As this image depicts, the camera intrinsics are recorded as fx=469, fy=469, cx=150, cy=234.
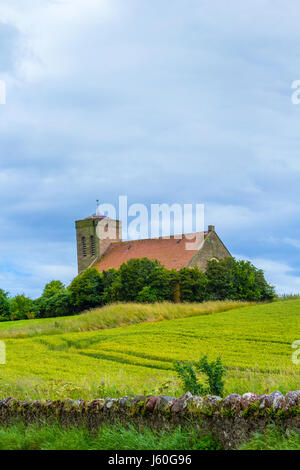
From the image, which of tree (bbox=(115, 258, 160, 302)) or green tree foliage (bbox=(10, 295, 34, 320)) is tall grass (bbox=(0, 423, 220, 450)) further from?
green tree foliage (bbox=(10, 295, 34, 320))

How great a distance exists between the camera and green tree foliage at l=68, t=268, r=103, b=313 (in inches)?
1857

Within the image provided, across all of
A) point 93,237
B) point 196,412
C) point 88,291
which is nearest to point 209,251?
point 88,291

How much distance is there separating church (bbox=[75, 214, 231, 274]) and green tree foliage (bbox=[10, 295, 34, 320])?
10052 millimetres

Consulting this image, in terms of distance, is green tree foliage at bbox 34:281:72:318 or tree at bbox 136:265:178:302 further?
green tree foliage at bbox 34:281:72:318

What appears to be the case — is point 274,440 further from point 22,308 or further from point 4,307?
point 4,307

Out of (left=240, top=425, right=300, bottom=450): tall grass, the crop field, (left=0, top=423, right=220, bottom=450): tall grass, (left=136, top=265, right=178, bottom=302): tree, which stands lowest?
(left=0, top=423, right=220, bottom=450): tall grass

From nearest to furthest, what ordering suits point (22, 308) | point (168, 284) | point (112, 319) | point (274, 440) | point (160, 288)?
1. point (274, 440)
2. point (112, 319)
3. point (168, 284)
4. point (160, 288)
5. point (22, 308)

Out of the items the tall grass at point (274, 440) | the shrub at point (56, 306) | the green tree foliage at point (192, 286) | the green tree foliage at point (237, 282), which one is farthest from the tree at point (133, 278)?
the tall grass at point (274, 440)

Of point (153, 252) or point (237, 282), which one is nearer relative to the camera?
point (237, 282)

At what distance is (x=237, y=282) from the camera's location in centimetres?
4056

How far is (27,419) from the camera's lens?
8.16 metres

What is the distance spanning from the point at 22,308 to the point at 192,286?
72.0 feet

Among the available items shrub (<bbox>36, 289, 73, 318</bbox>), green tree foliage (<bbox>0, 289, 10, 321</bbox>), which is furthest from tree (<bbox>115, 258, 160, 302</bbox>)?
green tree foliage (<bbox>0, 289, 10, 321</bbox>)
